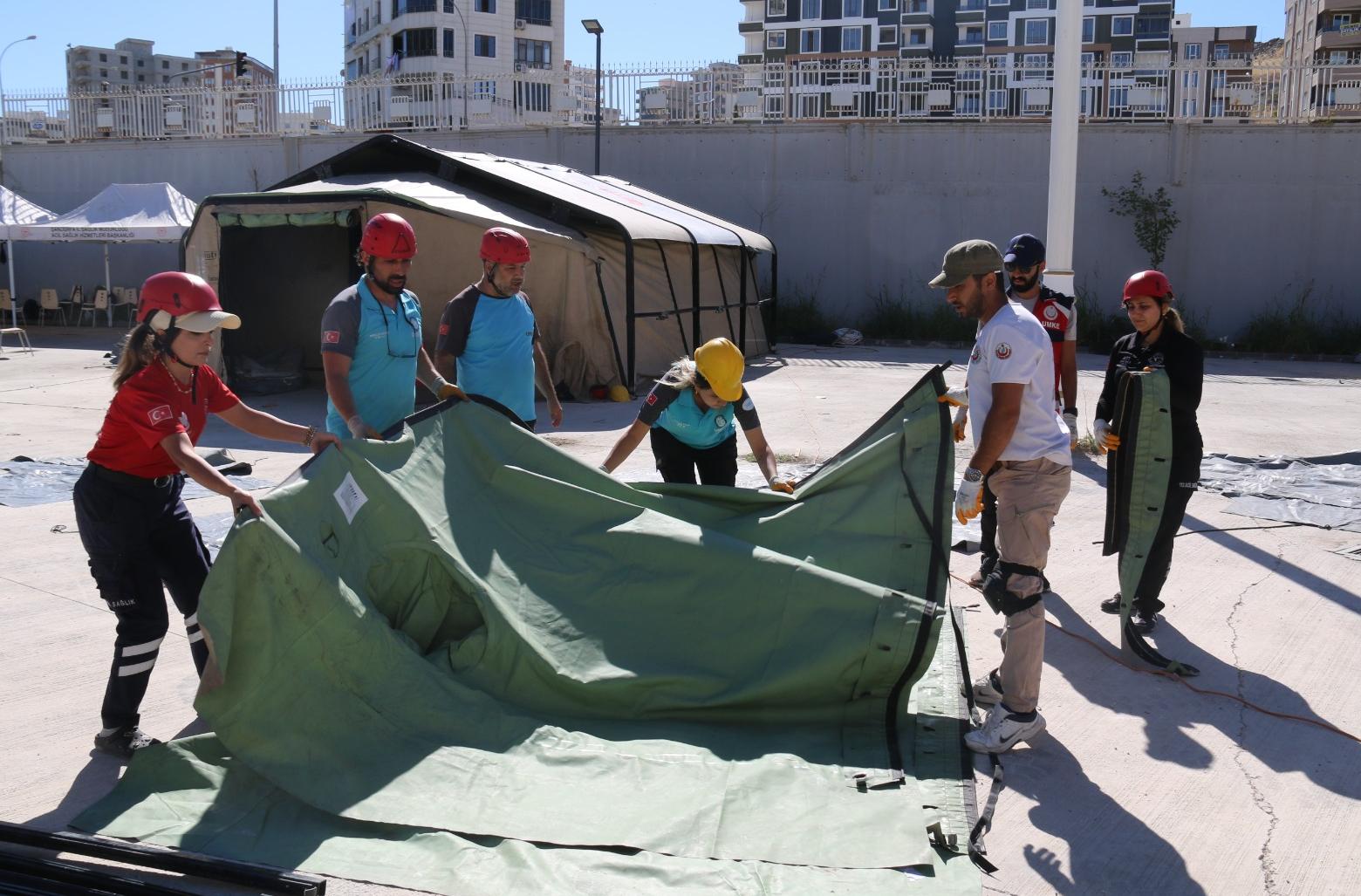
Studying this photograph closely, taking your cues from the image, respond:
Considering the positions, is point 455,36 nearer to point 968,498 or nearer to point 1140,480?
point 1140,480

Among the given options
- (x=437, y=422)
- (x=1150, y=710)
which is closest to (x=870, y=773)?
(x=1150, y=710)

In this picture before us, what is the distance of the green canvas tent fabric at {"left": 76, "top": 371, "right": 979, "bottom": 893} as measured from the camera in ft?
10.6

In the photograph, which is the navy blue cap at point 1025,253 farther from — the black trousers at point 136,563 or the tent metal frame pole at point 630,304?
the tent metal frame pole at point 630,304

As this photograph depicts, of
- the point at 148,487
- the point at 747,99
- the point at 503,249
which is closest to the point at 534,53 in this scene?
the point at 747,99

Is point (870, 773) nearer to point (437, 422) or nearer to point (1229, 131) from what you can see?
point (437, 422)

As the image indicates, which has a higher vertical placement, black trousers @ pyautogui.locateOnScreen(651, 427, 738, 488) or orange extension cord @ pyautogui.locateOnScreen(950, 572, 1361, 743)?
black trousers @ pyautogui.locateOnScreen(651, 427, 738, 488)

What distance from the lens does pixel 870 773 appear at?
362cm

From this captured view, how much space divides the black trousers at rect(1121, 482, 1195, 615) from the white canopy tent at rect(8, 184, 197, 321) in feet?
53.6

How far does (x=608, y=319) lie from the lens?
1317cm

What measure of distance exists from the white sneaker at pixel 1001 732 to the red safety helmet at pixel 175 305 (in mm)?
2846

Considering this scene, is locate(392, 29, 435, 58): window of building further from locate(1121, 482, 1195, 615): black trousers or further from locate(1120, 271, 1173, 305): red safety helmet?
locate(1121, 482, 1195, 615): black trousers

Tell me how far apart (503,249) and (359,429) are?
141 centimetres

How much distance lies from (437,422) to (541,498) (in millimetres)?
561

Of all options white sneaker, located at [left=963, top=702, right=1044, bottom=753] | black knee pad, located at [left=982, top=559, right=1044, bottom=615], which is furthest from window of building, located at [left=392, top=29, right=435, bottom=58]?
white sneaker, located at [left=963, top=702, right=1044, bottom=753]
